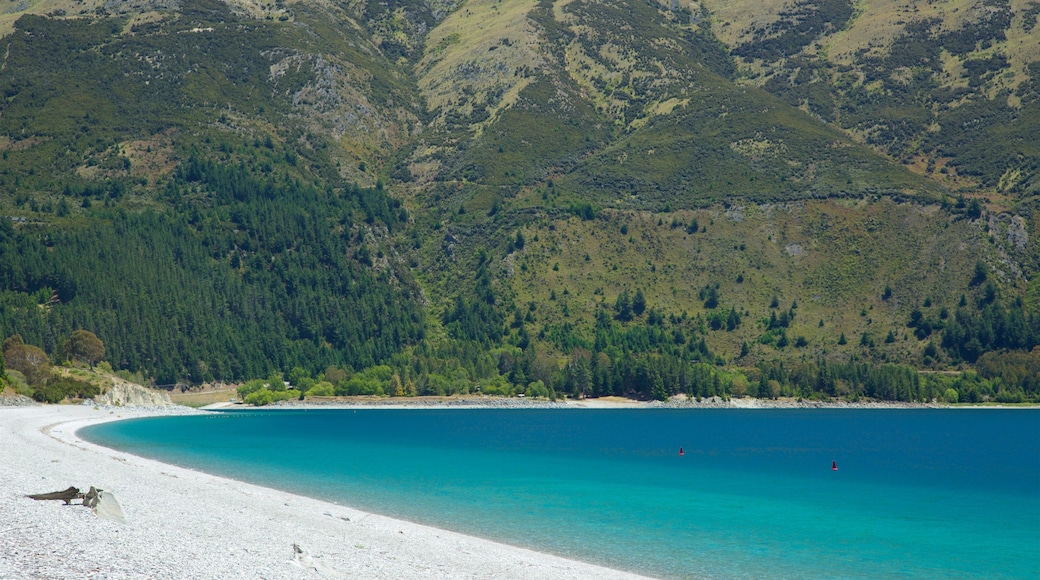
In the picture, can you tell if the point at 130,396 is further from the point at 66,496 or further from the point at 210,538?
the point at 210,538

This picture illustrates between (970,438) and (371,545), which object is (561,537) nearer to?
(371,545)

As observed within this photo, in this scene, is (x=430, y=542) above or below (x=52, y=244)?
below

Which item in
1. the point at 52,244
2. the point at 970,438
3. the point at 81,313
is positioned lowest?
the point at 970,438

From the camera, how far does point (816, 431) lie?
441 feet

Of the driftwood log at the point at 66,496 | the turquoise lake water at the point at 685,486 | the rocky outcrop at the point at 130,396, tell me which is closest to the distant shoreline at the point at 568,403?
the rocky outcrop at the point at 130,396

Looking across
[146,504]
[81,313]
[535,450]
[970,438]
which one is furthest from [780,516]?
[81,313]

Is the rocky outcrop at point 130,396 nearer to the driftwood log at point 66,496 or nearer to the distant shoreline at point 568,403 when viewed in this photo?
the distant shoreline at point 568,403

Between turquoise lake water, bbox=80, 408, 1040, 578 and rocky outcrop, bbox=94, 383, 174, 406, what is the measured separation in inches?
636

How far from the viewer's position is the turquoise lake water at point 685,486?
4084cm

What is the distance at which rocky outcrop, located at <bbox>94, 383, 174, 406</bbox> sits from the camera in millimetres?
144000

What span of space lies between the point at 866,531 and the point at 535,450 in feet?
167

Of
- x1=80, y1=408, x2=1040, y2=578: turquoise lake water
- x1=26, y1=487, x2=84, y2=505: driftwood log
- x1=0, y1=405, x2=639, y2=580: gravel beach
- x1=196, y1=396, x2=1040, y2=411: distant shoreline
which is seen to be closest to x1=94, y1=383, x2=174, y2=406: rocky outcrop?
x1=80, y1=408, x2=1040, y2=578: turquoise lake water

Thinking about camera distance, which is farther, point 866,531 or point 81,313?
point 81,313

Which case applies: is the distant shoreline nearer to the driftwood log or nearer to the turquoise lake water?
the turquoise lake water
